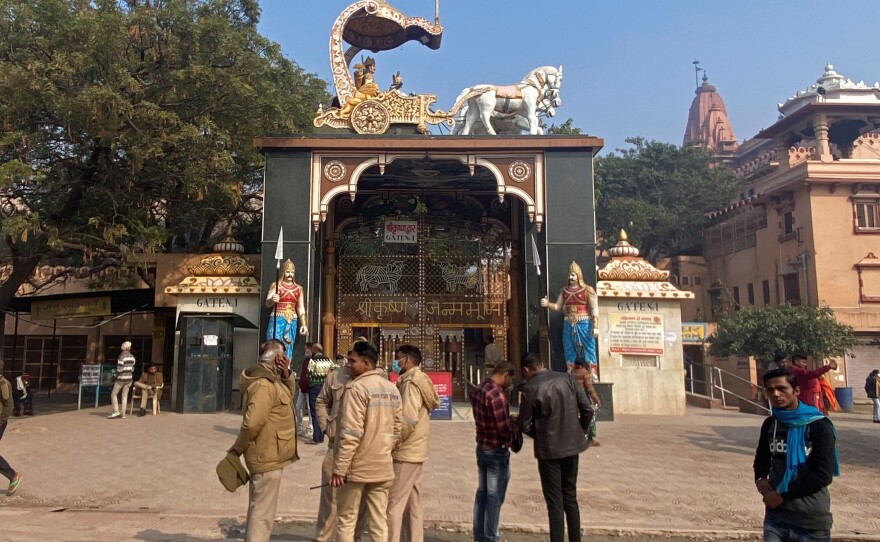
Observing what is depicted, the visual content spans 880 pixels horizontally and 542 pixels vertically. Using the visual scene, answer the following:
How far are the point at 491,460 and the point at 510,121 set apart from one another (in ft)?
38.3

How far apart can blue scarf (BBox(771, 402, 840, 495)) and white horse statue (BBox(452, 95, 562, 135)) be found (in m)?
12.3

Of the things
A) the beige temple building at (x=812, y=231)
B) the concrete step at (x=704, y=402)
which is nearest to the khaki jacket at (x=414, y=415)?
the concrete step at (x=704, y=402)

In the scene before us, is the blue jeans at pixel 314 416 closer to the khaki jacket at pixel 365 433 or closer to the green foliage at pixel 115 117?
the khaki jacket at pixel 365 433

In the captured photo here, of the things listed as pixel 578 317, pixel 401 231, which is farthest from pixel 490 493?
pixel 401 231

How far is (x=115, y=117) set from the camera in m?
12.7

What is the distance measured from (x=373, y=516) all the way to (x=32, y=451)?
7588 millimetres

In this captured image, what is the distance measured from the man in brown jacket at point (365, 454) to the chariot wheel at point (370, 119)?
11.1 meters

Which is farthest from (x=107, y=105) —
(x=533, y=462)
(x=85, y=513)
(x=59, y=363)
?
(x=59, y=363)

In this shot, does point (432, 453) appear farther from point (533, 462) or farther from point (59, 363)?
point (59, 363)

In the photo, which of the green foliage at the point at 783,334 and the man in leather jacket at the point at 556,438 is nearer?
the man in leather jacket at the point at 556,438

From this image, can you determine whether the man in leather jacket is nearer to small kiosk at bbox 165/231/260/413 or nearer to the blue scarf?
the blue scarf

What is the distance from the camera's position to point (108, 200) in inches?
591

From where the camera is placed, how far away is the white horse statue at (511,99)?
15172mm

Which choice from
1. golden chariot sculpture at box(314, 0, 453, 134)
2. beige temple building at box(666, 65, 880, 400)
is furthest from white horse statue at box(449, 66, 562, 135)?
beige temple building at box(666, 65, 880, 400)
